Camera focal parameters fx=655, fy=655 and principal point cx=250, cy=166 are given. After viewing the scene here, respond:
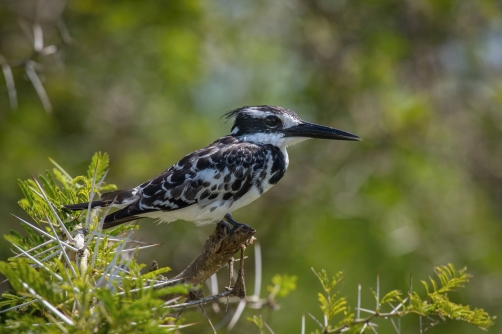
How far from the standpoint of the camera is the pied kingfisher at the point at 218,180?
190 inches

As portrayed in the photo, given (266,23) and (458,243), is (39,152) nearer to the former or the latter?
(266,23)

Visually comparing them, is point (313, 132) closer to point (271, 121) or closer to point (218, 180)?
point (271, 121)

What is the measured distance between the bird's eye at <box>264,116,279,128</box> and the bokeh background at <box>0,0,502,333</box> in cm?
242

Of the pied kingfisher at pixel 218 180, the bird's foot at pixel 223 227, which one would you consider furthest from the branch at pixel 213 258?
the pied kingfisher at pixel 218 180

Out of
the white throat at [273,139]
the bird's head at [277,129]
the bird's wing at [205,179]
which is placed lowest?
the bird's wing at [205,179]

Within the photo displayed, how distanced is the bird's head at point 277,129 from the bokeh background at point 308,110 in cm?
239

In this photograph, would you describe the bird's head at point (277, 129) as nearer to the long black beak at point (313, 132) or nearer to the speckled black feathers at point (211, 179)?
the long black beak at point (313, 132)

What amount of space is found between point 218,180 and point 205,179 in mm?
99

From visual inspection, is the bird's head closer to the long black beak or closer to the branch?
the long black beak

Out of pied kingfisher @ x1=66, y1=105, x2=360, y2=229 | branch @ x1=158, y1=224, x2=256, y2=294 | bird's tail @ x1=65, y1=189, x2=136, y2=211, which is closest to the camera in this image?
branch @ x1=158, y1=224, x2=256, y2=294

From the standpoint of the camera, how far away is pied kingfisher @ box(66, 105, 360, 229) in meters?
4.82

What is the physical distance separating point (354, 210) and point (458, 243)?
159 centimetres

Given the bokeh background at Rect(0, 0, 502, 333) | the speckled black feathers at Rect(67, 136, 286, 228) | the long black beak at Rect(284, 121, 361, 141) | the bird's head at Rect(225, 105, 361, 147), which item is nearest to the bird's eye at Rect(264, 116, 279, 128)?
the bird's head at Rect(225, 105, 361, 147)

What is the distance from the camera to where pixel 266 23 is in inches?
389
